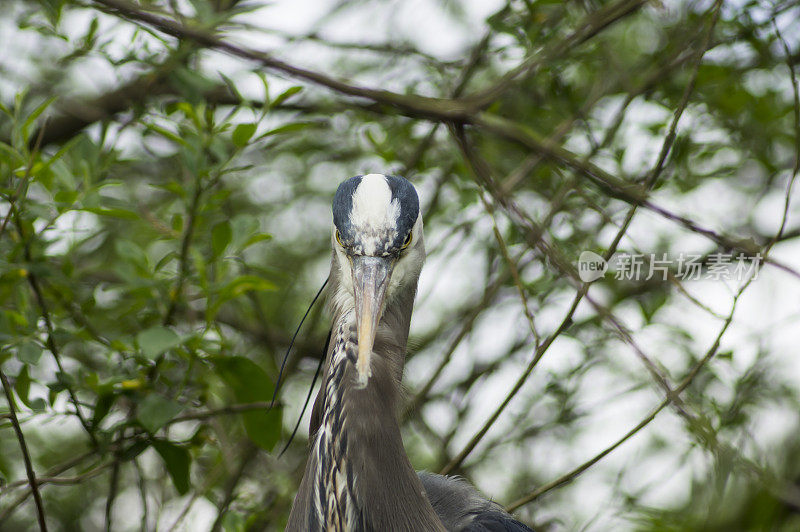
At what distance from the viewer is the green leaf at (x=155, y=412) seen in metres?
1.78

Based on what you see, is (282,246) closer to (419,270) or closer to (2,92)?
(2,92)

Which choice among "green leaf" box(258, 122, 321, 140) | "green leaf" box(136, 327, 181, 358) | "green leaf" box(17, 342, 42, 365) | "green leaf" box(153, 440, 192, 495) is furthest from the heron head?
"green leaf" box(17, 342, 42, 365)

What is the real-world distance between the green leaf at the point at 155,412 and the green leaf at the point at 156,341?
0.59 ft

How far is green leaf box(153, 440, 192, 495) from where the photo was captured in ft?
6.31

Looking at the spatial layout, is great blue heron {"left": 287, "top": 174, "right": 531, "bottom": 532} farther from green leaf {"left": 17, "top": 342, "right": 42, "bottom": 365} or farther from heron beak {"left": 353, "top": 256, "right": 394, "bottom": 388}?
green leaf {"left": 17, "top": 342, "right": 42, "bottom": 365}

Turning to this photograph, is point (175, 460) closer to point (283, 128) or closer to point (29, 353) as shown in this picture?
point (29, 353)

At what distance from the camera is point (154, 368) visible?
197 centimetres

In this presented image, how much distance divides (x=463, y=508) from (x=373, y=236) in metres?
0.82

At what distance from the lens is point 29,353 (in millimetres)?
1751

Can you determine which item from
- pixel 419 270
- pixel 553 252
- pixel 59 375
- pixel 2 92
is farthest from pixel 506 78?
pixel 2 92

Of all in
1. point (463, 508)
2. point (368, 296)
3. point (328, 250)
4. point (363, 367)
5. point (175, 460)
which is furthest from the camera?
point (328, 250)

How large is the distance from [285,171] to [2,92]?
1.23m

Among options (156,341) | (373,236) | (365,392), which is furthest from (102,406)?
(373,236)

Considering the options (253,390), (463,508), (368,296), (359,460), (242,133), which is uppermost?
(242,133)
